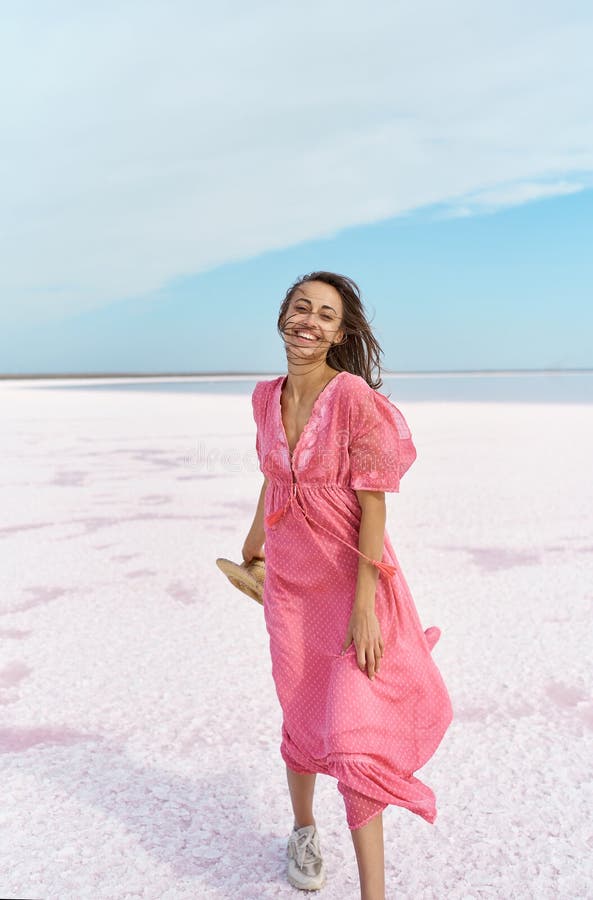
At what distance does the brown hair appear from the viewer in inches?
78.5

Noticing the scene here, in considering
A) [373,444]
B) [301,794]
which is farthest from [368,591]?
[301,794]

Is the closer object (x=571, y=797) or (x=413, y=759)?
(x=413, y=759)

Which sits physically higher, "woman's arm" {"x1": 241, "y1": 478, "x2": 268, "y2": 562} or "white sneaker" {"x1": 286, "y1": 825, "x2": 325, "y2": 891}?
"woman's arm" {"x1": 241, "y1": 478, "x2": 268, "y2": 562}

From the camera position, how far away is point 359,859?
5.97 ft

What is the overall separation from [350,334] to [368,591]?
59 cm

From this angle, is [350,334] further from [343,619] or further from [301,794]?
[301,794]

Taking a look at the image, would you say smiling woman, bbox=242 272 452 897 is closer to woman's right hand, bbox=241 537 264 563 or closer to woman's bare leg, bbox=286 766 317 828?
woman's bare leg, bbox=286 766 317 828

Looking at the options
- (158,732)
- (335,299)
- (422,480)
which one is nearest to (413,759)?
(335,299)

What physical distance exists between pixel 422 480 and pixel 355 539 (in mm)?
5837

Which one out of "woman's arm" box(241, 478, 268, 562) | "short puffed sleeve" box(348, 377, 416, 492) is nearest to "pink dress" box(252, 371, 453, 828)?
"short puffed sleeve" box(348, 377, 416, 492)

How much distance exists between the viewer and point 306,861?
2.09m

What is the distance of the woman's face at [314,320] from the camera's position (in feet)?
6.39

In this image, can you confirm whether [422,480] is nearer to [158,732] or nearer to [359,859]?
[158,732]

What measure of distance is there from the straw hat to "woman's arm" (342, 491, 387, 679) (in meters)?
0.41
